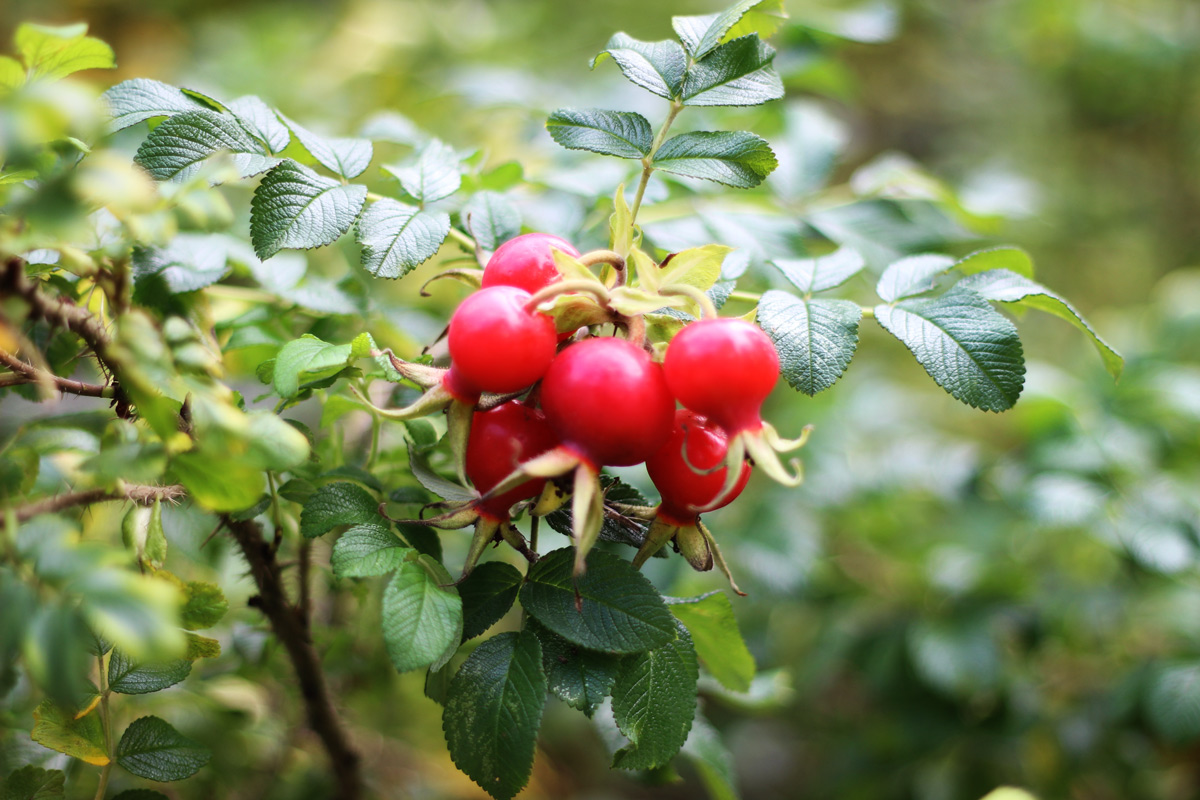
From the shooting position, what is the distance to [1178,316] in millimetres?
1483

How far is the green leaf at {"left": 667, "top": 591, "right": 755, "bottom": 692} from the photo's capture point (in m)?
0.73

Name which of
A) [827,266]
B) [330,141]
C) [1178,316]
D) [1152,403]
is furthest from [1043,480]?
[330,141]

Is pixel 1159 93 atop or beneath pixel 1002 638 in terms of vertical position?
atop

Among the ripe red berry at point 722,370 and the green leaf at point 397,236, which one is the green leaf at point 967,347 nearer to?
the ripe red berry at point 722,370

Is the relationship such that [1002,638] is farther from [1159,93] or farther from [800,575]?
[1159,93]

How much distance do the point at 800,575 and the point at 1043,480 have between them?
0.42m

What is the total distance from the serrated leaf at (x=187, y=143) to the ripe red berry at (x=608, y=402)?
1.19ft

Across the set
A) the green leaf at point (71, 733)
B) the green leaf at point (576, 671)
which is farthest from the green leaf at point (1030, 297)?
the green leaf at point (71, 733)

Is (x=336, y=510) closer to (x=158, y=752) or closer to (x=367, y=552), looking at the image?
(x=367, y=552)

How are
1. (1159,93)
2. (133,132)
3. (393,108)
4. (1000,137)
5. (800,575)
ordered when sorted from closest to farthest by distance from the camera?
(133,132)
(800,575)
(393,108)
(1159,93)
(1000,137)

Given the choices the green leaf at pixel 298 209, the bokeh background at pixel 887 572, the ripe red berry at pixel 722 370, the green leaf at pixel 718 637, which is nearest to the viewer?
the ripe red berry at pixel 722 370

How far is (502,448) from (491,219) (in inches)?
12.4

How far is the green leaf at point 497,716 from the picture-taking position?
576 millimetres

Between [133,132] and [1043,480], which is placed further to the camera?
[1043,480]
